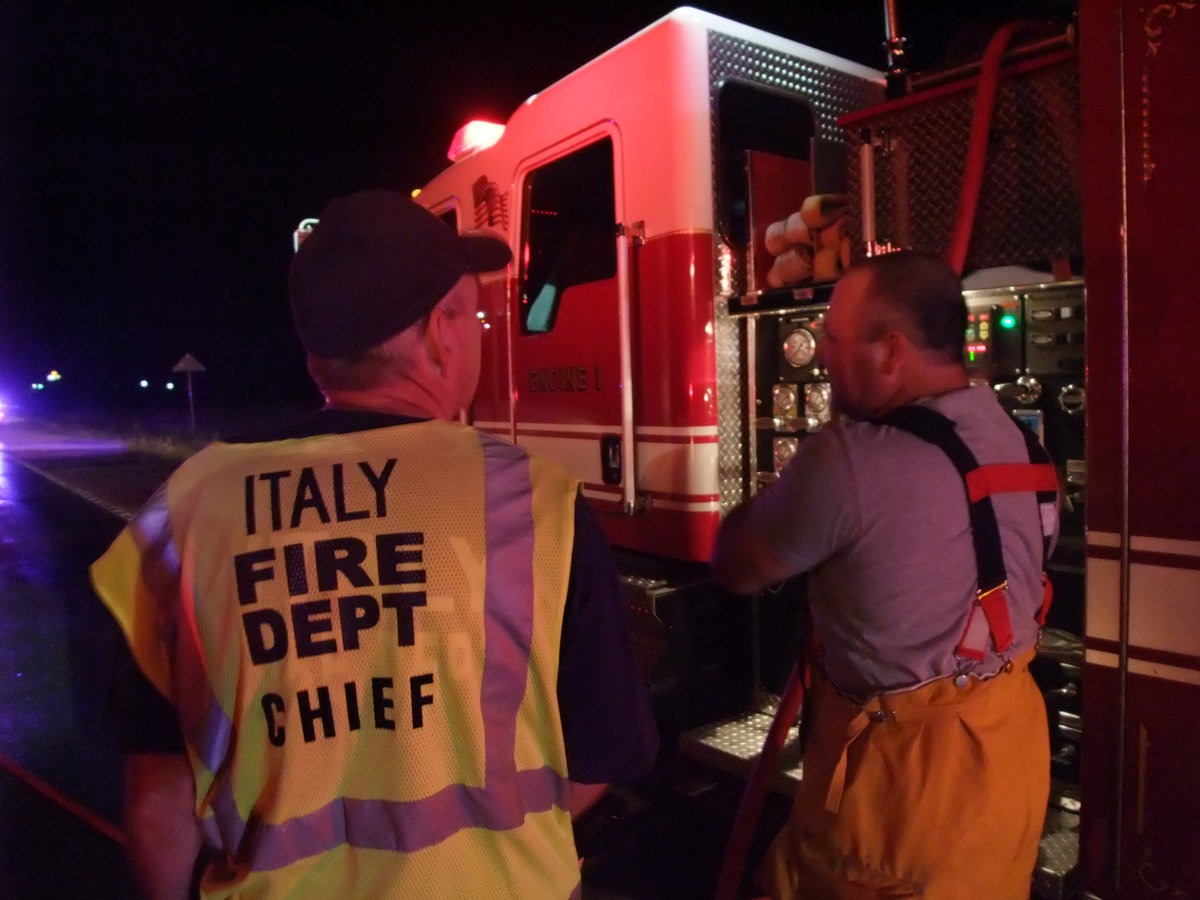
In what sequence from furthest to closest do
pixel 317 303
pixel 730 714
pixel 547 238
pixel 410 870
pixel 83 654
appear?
pixel 83 654, pixel 547 238, pixel 730 714, pixel 317 303, pixel 410 870

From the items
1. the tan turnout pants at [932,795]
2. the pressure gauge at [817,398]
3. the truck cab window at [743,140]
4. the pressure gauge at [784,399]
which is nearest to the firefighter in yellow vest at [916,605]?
the tan turnout pants at [932,795]

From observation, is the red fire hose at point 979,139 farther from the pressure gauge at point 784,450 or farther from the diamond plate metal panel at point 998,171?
the pressure gauge at point 784,450

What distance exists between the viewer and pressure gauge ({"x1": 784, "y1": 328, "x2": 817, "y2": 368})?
364 centimetres

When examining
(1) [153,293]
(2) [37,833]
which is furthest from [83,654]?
(1) [153,293]

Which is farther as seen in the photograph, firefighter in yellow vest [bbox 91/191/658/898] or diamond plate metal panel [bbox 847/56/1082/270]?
diamond plate metal panel [bbox 847/56/1082/270]

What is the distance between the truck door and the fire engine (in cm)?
2

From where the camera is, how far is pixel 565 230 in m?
4.48

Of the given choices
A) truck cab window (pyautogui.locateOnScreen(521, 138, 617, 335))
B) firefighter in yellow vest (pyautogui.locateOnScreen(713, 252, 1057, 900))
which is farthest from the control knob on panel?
truck cab window (pyautogui.locateOnScreen(521, 138, 617, 335))

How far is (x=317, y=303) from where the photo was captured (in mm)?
1353

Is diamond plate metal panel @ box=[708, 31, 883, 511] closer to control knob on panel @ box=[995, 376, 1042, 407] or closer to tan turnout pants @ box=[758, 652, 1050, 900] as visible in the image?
control knob on panel @ box=[995, 376, 1042, 407]

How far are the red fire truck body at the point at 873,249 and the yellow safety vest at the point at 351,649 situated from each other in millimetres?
1689

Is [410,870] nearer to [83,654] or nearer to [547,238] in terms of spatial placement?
[547,238]

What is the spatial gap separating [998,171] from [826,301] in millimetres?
700

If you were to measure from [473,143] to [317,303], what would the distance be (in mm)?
3977
